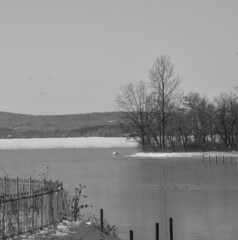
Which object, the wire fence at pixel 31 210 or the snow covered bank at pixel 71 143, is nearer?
the wire fence at pixel 31 210

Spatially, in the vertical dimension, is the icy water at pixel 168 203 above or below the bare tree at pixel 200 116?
below

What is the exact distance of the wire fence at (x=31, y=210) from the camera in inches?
674

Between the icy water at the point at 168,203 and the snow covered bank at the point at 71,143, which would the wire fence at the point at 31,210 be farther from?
the snow covered bank at the point at 71,143

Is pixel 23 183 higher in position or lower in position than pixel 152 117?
lower

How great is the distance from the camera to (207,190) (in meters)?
34.7

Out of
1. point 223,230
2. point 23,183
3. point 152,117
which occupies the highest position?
point 152,117

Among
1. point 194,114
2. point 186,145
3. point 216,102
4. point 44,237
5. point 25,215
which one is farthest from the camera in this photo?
point 216,102

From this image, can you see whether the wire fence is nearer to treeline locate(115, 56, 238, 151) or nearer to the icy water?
the icy water

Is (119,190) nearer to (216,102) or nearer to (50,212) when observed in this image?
(50,212)

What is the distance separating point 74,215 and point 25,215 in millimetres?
1825

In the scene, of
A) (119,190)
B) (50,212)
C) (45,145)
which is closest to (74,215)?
(50,212)

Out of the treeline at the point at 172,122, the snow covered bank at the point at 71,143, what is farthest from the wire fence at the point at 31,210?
the snow covered bank at the point at 71,143

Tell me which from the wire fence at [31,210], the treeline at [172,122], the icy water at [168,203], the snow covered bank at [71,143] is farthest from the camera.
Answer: the snow covered bank at [71,143]

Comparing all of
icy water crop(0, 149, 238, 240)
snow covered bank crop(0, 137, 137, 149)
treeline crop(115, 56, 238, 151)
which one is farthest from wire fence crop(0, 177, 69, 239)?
snow covered bank crop(0, 137, 137, 149)
